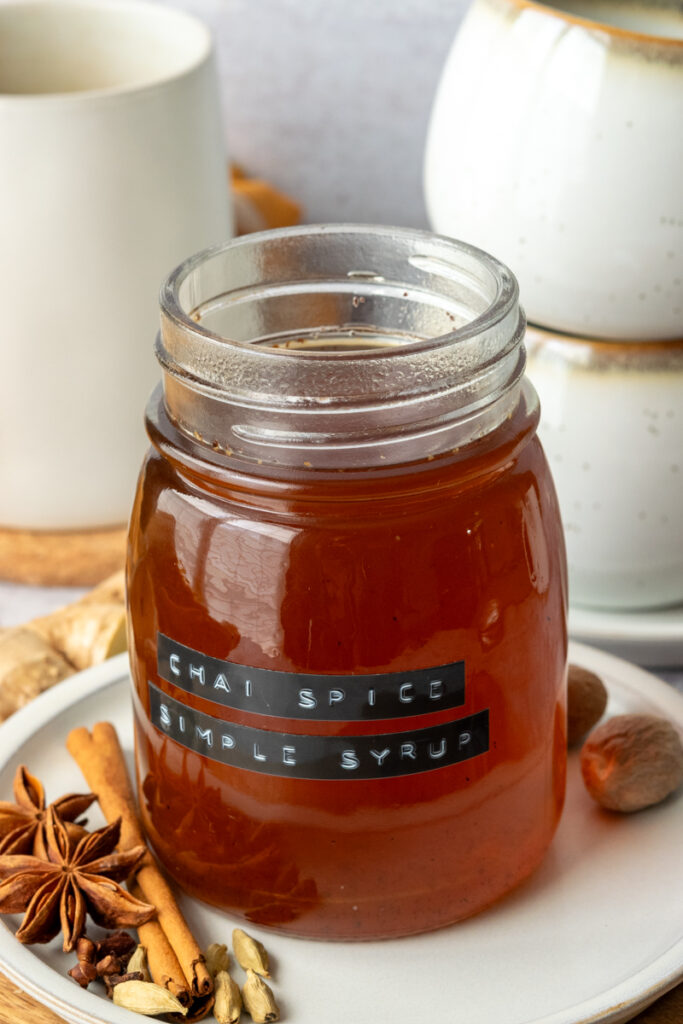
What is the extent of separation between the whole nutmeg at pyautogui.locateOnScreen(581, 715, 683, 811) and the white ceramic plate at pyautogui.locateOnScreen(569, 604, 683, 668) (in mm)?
147

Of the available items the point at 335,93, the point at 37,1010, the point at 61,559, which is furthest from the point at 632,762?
the point at 335,93

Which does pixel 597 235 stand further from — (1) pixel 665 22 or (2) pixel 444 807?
(2) pixel 444 807

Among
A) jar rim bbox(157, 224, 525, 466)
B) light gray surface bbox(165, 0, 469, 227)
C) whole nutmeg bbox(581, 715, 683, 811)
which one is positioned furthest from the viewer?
light gray surface bbox(165, 0, 469, 227)

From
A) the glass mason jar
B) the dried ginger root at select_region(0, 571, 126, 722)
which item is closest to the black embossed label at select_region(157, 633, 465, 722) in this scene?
the glass mason jar

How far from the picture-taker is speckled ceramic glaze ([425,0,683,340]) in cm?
74

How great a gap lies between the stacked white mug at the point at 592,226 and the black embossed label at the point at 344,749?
0.31 meters

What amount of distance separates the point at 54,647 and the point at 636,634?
0.37m

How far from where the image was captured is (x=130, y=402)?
97 centimetres

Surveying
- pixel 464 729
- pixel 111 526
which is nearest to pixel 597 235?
pixel 464 729

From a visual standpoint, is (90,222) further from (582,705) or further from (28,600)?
(582,705)

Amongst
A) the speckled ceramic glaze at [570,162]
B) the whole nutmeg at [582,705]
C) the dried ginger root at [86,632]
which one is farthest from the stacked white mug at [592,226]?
the dried ginger root at [86,632]

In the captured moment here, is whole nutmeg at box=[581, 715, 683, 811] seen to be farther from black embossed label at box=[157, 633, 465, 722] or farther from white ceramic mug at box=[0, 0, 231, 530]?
white ceramic mug at box=[0, 0, 231, 530]

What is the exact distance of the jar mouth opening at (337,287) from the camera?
601mm

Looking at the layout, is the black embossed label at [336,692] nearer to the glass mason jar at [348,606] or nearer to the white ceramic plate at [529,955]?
the glass mason jar at [348,606]
